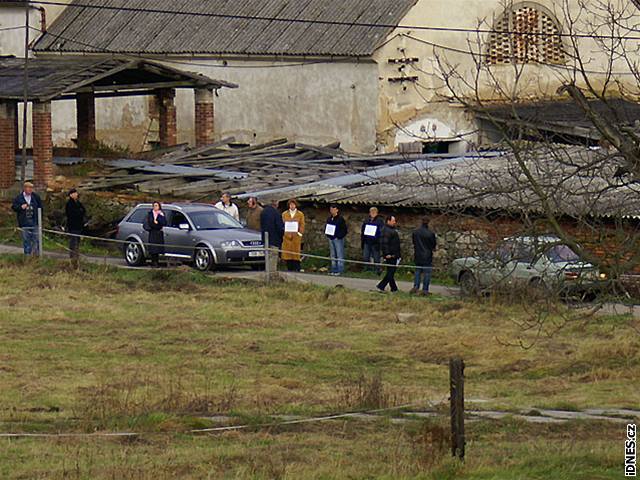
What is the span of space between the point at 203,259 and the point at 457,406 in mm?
17404

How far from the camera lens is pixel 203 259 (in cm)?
2938

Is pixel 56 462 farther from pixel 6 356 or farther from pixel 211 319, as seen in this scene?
pixel 211 319

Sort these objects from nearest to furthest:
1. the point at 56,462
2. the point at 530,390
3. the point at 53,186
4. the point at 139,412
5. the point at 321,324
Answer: the point at 56,462
the point at 139,412
the point at 530,390
the point at 321,324
the point at 53,186

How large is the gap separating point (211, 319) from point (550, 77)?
24.7 m

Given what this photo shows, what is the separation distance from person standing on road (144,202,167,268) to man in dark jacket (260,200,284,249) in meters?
2.12

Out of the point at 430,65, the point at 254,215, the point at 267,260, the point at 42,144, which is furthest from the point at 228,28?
the point at 267,260

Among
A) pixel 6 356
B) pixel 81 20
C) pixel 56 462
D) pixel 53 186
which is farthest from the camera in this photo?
pixel 81 20

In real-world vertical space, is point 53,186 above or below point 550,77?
below

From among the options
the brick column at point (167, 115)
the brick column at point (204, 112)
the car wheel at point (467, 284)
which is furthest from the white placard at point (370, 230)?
the brick column at point (167, 115)

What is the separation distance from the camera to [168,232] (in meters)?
30.1

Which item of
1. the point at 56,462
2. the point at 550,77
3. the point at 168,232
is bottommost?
the point at 56,462

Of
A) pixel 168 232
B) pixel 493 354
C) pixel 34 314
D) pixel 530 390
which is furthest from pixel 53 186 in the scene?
pixel 530 390

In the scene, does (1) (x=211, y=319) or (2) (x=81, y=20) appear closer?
(1) (x=211, y=319)

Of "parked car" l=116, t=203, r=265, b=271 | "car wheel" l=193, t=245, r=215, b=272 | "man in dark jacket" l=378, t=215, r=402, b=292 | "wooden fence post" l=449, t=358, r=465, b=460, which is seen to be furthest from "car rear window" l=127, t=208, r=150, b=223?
"wooden fence post" l=449, t=358, r=465, b=460
